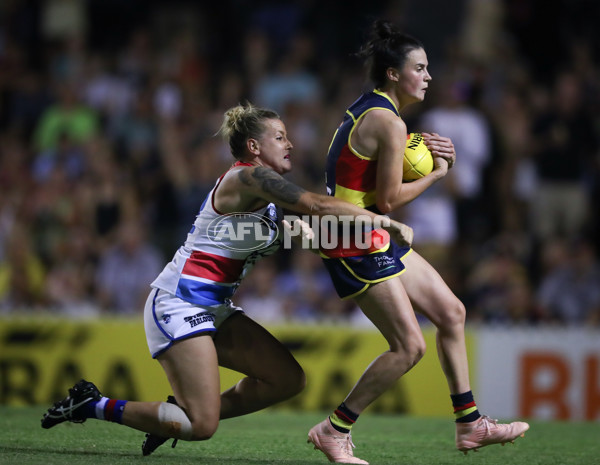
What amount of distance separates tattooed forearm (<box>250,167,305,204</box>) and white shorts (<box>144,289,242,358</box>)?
0.74 metres

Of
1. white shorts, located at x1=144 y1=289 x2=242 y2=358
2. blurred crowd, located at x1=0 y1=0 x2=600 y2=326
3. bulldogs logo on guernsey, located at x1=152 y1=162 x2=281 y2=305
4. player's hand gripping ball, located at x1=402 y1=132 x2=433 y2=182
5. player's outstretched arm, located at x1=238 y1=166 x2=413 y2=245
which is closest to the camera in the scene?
player's outstretched arm, located at x1=238 y1=166 x2=413 y2=245

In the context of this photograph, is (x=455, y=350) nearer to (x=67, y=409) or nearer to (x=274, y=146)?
(x=274, y=146)

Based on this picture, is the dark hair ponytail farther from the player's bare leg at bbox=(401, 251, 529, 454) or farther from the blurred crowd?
the blurred crowd

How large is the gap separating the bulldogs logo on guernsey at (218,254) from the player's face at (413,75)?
1.01m

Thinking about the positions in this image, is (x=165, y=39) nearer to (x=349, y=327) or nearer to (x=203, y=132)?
(x=203, y=132)

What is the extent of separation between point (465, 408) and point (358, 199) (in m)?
1.32

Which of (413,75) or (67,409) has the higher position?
(413,75)

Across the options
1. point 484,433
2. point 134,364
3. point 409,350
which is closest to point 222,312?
point 409,350

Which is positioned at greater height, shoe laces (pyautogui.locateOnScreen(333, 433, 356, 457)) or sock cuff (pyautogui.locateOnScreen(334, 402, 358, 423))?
sock cuff (pyautogui.locateOnScreen(334, 402, 358, 423))

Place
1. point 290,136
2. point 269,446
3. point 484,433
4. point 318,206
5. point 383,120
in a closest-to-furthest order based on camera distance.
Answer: point 318,206, point 383,120, point 484,433, point 269,446, point 290,136

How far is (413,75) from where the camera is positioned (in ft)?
17.8

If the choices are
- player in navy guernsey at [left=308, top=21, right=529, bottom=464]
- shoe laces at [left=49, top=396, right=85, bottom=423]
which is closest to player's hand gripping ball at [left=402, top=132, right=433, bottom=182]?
player in navy guernsey at [left=308, top=21, right=529, bottom=464]

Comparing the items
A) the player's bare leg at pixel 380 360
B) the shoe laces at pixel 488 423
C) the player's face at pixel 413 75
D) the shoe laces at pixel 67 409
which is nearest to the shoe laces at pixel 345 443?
the player's bare leg at pixel 380 360

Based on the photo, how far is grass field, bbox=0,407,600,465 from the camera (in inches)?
208
